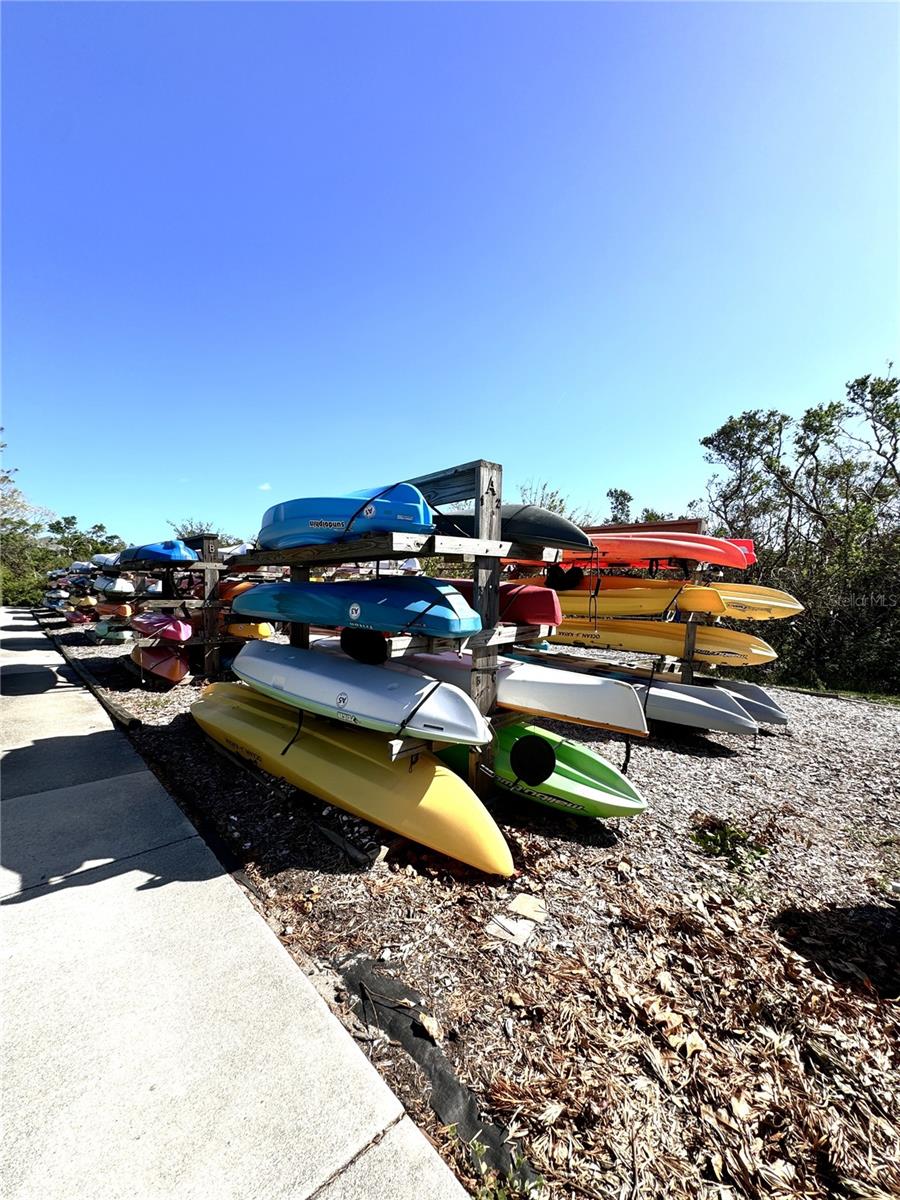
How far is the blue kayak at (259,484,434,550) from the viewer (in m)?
3.02

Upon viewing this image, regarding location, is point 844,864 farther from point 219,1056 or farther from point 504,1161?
point 219,1056

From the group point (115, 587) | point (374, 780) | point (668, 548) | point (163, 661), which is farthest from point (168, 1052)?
point (115, 587)

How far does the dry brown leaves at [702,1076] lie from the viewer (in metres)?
1.40

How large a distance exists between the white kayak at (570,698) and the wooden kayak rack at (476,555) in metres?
0.22

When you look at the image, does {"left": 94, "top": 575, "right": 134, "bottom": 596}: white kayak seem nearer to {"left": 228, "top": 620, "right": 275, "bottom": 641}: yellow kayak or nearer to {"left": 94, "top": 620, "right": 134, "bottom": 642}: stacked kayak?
{"left": 94, "top": 620, "right": 134, "bottom": 642}: stacked kayak

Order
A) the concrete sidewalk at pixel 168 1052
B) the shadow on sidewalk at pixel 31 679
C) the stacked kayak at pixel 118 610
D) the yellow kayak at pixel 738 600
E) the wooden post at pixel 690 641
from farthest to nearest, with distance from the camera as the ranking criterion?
the stacked kayak at pixel 118 610 < the shadow on sidewalk at pixel 31 679 < the wooden post at pixel 690 641 < the yellow kayak at pixel 738 600 < the concrete sidewalk at pixel 168 1052

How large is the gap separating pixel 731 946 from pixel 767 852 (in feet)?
3.80

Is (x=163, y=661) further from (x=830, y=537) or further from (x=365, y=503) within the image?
(x=830, y=537)

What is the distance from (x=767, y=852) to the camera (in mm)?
3146

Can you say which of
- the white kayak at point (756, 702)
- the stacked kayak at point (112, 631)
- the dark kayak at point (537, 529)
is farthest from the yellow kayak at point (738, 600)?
the stacked kayak at point (112, 631)

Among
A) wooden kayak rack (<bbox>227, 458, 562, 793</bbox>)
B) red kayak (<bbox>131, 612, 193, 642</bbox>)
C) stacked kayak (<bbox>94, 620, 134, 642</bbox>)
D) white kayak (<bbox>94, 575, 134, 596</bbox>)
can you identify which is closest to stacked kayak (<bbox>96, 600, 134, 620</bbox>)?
stacked kayak (<bbox>94, 620, 134, 642</bbox>)

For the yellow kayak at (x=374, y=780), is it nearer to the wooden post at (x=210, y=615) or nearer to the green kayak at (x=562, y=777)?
the green kayak at (x=562, y=777)

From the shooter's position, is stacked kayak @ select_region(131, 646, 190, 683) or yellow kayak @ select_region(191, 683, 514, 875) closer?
yellow kayak @ select_region(191, 683, 514, 875)

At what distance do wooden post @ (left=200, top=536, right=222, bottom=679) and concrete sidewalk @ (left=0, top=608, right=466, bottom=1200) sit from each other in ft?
14.5
